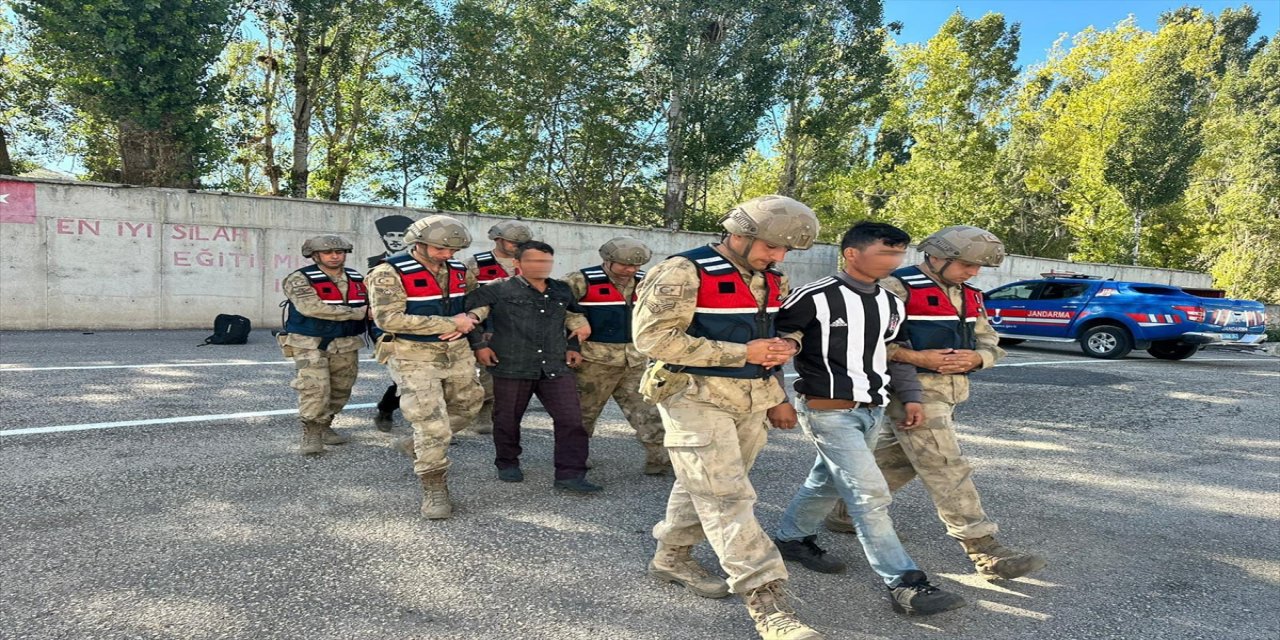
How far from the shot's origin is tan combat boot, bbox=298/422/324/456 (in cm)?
469

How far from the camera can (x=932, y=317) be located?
3.28m

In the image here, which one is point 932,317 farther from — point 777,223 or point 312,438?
point 312,438

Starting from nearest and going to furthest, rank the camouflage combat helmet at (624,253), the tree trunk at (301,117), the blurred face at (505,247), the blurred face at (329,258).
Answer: the camouflage combat helmet at (624,253) < the blurred face at (329,258) < the blurred face at (505,247) < the tree trunk at (301,117)

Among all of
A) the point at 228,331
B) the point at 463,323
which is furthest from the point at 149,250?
the point at 463,323

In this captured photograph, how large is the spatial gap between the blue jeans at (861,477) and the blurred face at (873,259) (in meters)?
0.60

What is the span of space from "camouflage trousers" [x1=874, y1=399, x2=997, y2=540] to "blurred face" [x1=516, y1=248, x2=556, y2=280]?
2.18 m

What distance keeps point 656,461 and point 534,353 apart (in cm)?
115

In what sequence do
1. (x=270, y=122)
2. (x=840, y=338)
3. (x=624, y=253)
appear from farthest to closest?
(x=270, y=122)
(x=624, y=253)
(x=840, y=338)

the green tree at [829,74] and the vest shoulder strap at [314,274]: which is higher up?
the green tree at [829,74]

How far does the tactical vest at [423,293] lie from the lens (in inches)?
154

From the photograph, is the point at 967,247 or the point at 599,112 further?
the point at 599,112

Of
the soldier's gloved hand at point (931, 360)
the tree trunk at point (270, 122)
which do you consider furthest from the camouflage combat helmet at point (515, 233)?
the tree trunk at point (270, 122)

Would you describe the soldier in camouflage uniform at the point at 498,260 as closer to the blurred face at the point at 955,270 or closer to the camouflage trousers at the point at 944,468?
the blurred face at the point at 955,270

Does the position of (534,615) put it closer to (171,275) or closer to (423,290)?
(423,290)
